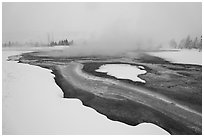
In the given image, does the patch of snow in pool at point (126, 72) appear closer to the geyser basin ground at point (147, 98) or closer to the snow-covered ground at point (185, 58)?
the geyser basin ground at point (147, 98)

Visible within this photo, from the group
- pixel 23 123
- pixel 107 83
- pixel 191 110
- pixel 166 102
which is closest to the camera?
pixel 23 123

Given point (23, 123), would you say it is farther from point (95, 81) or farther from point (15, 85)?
point (95, 81)

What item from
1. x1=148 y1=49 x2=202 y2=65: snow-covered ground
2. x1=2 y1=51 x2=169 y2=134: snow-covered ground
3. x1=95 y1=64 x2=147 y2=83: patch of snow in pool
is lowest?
x1=2 y1=51 x2=169 y2=134: snow-covered ground

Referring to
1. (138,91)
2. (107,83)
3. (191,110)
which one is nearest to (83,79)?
A: (107,83)

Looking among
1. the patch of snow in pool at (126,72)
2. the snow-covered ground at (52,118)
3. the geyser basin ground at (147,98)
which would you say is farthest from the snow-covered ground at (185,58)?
the snow-covered ground at (52,118)

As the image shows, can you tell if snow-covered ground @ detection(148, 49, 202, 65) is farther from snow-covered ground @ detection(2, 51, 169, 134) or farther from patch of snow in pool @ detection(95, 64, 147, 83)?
snow-covered ground @ detection(2, 51, 169, 134)

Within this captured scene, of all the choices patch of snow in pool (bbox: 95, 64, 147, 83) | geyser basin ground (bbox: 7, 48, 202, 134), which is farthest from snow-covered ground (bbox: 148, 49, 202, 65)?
patch of snow in pool (bbox: 95, 64, 147, 83)

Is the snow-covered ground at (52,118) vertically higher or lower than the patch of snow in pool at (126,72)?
lower

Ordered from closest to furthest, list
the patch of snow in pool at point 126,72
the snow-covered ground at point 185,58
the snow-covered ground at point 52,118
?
the snow-covered ground at point 52,118
the patch of snow in pool at point 126,72
the snow-covered ground at point 185,58

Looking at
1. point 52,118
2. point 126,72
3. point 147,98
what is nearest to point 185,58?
point 126,72

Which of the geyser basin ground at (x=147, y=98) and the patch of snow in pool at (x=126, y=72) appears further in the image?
the patch of snow in pool at (x=126, y=72)

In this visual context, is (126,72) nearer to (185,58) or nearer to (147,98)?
(147,98)
